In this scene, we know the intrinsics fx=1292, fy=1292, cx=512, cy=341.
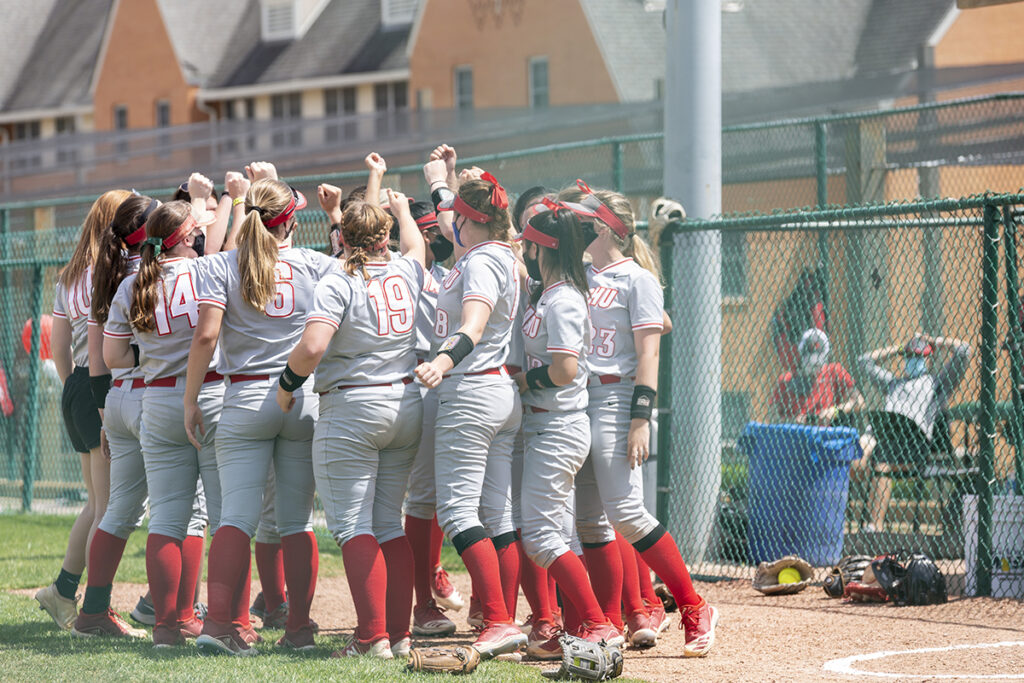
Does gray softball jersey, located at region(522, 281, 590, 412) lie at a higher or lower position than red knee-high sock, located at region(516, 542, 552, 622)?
higher

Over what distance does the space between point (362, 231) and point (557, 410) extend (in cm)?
108

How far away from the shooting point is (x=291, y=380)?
506 centimetres

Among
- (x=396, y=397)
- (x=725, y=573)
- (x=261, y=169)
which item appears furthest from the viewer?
(x=725, y=573)

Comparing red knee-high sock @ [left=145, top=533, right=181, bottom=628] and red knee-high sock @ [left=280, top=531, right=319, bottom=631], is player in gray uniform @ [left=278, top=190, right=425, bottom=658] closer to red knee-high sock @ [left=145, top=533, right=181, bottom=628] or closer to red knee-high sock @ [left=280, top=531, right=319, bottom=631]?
red knee-high sock @ [left=280, top=531, right=319, bottom=631]

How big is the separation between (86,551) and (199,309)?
162 centimetres

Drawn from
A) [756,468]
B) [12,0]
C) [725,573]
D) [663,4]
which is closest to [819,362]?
[756,468]

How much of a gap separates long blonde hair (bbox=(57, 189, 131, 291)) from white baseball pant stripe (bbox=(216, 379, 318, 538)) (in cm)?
109

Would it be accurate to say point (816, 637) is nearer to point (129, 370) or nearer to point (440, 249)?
point (440, 249)

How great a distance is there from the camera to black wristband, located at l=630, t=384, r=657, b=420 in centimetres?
542

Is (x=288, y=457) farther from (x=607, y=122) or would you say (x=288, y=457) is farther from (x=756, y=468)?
(x=607, y=122)

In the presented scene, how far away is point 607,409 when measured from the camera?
549cm

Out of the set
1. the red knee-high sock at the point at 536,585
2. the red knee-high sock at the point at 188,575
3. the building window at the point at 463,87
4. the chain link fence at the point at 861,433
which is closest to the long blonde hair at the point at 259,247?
the red knee-high sock at the point at 188,575

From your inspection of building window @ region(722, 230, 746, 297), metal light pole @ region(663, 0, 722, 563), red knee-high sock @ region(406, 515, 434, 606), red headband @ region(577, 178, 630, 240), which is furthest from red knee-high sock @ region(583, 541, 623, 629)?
building window @ region(722, 230, 746, 297)

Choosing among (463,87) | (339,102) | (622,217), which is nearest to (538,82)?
(463,87)
